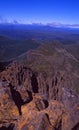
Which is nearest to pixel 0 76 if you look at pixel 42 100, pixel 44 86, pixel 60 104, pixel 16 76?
pixel 16 76

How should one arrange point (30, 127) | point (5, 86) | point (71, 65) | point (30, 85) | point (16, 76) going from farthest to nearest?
point (71, 65)
point (16, 76)
point (30, 85)
point (5, 86)
point (30, 127)

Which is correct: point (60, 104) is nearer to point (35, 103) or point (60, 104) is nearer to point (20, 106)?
point (35, 103)

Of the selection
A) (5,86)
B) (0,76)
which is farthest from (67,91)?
(0,76)

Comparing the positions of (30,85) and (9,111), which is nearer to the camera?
Answer: (9,111)

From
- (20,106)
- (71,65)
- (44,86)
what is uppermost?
(20,106)

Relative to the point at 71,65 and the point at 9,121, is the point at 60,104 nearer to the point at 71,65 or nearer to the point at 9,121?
the point at 9,121

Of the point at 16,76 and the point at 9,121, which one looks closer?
the point at 9,121

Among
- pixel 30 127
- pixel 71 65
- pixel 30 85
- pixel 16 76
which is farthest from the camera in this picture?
pixel 71 65

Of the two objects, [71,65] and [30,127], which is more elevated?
[30,127]

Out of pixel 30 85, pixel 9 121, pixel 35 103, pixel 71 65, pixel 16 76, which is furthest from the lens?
pixel 71 65
